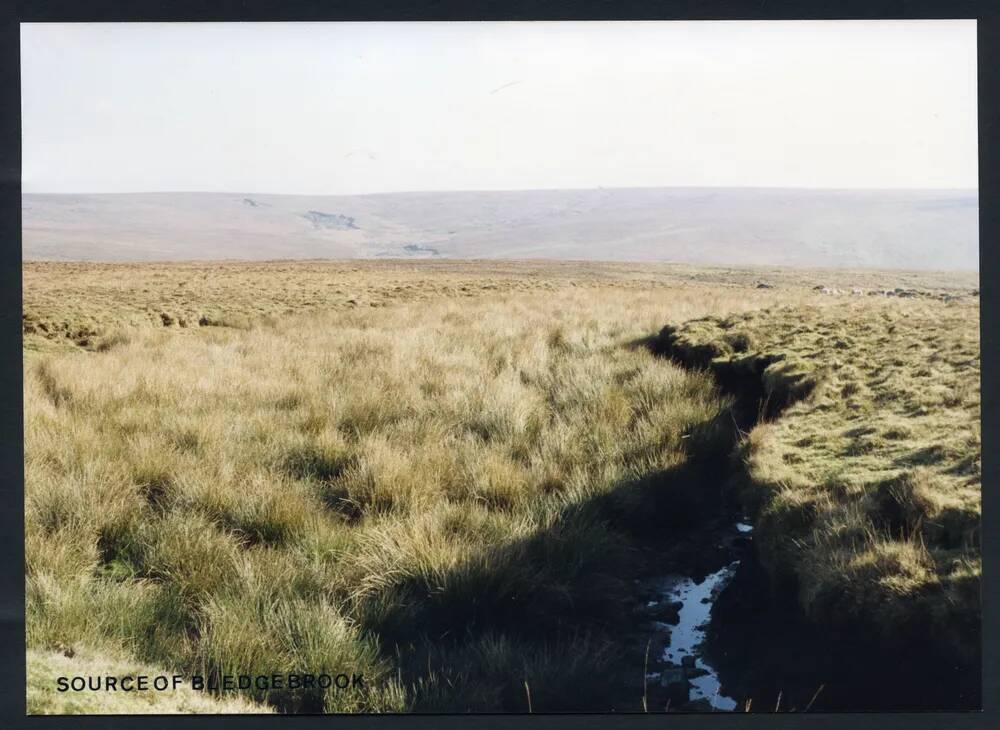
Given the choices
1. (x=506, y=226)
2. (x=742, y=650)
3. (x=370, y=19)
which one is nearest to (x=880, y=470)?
(x=742, y=650)

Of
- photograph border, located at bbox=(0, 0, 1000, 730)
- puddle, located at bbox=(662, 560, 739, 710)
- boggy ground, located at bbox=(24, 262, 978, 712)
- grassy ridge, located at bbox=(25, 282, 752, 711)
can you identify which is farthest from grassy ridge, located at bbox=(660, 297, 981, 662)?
grassy ridge, located at bbox=(25, 282, 752, 711)

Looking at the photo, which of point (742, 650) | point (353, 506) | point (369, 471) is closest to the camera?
point (742, 650)

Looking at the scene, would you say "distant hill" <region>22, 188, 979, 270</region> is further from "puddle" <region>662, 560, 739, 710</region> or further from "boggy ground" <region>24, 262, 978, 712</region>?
"puddle" <region>662, 560, 739, 710</region>

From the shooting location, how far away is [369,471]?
4734 mm

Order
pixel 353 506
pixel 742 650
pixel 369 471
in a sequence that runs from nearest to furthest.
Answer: pixel 742 650 < pixel 353 506 < pixel 369 471

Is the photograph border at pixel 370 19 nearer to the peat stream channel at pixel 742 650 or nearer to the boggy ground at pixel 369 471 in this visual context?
the boggy ground at pixel 369 471

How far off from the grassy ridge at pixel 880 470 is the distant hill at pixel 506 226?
503 millimetres

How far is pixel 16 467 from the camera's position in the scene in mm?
4008

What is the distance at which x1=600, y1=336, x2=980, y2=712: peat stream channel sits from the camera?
3.61 metres

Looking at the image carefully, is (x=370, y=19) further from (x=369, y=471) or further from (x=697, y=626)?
(x=697, y=626)

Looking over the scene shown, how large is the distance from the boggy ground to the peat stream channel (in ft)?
0.39

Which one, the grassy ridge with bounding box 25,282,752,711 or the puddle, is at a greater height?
the grassy ridge with bounding box 25,282,752,711

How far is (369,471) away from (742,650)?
2197 mm

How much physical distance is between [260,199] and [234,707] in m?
2.80
